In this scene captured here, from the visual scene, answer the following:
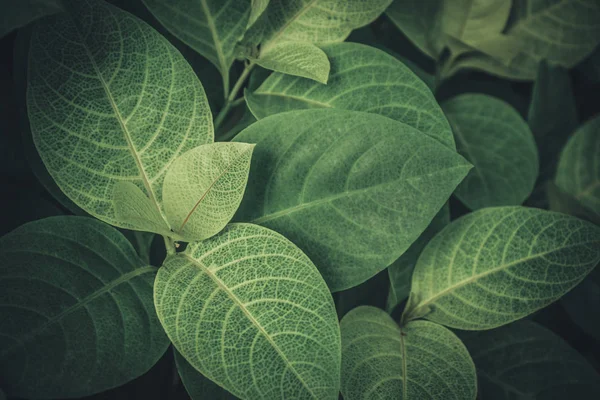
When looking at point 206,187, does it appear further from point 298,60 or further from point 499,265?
point 499,265

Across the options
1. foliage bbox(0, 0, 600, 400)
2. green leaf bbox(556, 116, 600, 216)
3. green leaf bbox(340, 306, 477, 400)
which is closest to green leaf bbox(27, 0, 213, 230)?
foliage bbox(0, 0, 600, 400)

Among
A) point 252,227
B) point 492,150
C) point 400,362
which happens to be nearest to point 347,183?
point 252,227

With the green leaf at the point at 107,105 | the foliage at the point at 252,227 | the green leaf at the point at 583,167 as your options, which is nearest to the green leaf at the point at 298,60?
the foliage at the point at 252,227

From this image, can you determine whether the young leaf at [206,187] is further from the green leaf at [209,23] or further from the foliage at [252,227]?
the green leaf at [209,23]

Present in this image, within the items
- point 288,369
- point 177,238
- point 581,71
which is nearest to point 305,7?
point 177,238

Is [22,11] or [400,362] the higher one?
[22,11]

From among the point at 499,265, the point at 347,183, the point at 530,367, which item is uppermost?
the point at 347,183
